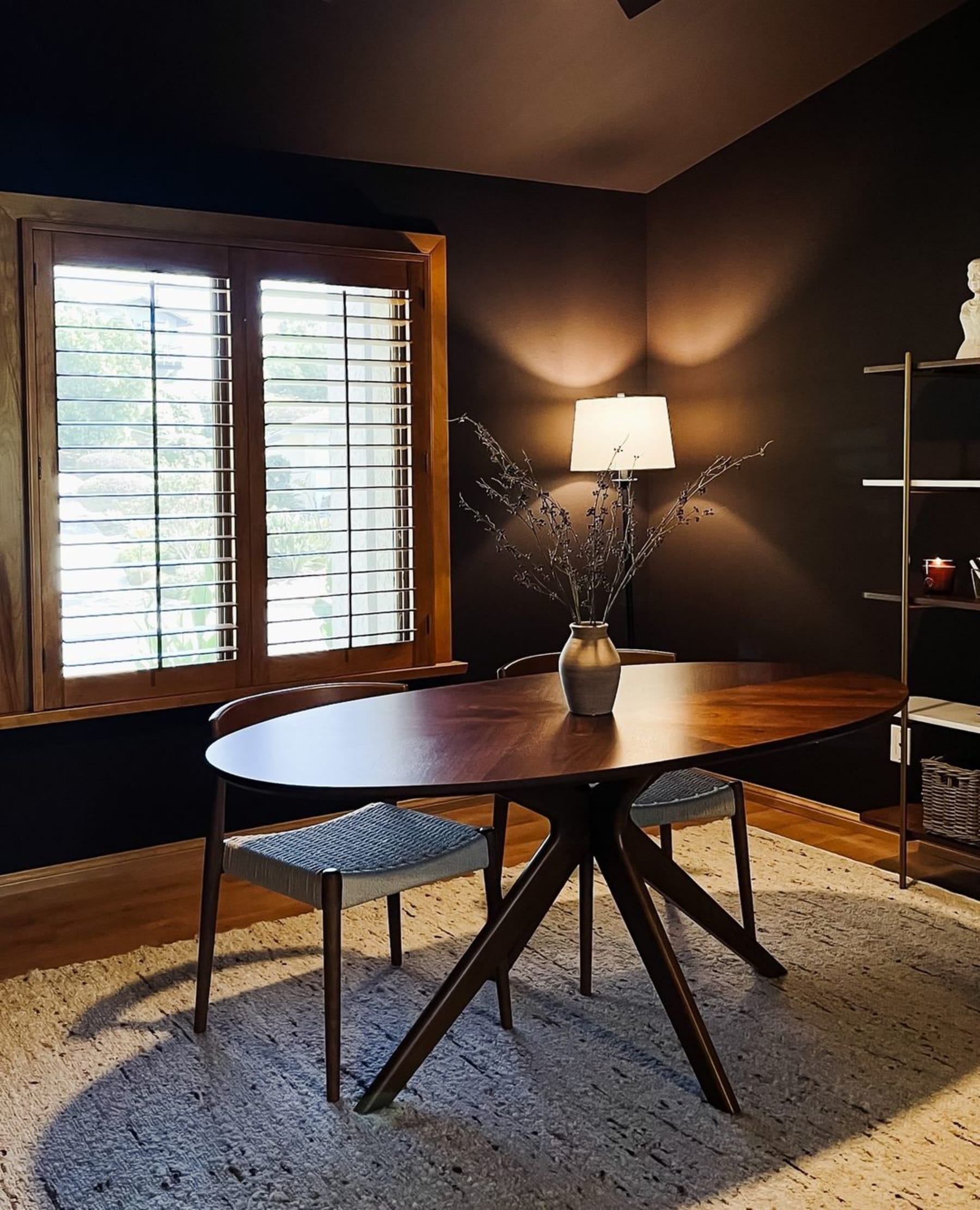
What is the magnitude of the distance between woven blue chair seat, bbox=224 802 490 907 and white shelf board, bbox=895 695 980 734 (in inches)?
62.0

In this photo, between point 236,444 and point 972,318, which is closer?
point 972,318

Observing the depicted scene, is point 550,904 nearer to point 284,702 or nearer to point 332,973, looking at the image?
point 332,973

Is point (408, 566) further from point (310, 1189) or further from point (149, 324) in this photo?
point (310, 1189)

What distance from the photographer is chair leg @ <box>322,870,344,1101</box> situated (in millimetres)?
2506

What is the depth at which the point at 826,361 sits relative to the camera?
14.4 ft

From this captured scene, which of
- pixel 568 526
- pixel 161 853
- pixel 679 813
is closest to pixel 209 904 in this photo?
pixel 679 813

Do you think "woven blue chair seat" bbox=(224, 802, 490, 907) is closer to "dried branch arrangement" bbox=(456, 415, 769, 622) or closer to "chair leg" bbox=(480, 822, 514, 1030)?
"chair leg" bbox=(480, 822, 514, 1030)

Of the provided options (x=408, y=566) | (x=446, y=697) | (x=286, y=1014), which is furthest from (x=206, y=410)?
(x=286, y=1014)

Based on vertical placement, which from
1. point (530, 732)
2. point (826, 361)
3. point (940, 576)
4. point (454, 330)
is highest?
point (454, 330)

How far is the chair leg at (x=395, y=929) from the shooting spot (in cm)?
A: 316

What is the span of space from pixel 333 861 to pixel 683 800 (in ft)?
2.92

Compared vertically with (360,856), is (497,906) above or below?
below

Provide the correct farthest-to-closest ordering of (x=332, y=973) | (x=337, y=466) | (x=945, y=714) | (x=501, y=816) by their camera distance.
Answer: (x=337, y=466)
(x=945, y=714)
(x=501, y=816)
(x=332, y=973)

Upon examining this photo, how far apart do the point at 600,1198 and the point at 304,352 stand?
9.03 ft
